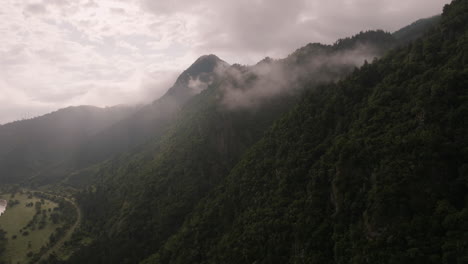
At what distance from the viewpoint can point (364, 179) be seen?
88562 millimetres

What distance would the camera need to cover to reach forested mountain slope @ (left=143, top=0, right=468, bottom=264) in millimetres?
70562

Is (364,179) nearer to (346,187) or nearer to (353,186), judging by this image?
(353,186)

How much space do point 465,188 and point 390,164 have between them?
17097mm

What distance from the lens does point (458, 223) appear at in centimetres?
6228

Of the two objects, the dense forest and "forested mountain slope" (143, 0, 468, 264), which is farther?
the dense forest

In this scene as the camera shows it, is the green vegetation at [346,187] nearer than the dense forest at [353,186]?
No

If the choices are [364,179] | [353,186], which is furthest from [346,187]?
[364,179]

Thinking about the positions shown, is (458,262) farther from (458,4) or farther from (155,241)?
(155,241)

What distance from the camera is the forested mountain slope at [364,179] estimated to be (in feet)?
232

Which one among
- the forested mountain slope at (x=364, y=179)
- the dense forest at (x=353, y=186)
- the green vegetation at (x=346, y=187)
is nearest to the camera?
the forested mountain slope at (x=364, y=179)

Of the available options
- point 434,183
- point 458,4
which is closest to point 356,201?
point 434,183

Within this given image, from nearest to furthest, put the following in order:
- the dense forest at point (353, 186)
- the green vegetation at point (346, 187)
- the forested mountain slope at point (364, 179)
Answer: the forested mountain slope at point (364, 179)
the dense forest at point (353, 186)
the green vegetation at point (346, 187)

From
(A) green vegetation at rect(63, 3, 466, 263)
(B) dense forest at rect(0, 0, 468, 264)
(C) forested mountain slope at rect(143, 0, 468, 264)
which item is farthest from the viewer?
(A) green vegetation at rect(63, 3, 466, 263)

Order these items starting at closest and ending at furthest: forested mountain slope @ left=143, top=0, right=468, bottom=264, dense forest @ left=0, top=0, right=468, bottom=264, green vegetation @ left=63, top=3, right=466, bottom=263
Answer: forested mountain slope @ left=143, top=0, right=468, bottom=264
dense forest @ left=0, top=0, right=468, bottom=264
green vegetation @ left=63, top=3, right=466, bottom=263
